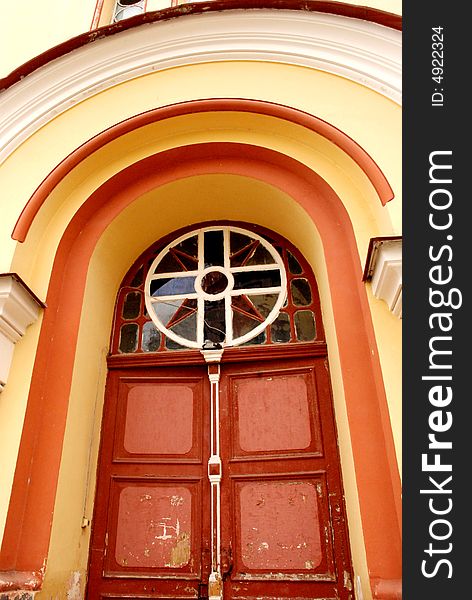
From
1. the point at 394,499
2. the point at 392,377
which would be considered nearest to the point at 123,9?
the point at 392,377

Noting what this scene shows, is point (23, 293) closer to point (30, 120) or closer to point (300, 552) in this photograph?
point (30, 120)

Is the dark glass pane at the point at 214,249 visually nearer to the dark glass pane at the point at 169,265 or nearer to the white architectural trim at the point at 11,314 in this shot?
the dark glass pane at the point at 169,265

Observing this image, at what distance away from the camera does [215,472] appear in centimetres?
399

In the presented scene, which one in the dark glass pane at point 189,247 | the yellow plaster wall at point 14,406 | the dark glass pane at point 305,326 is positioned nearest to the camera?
the yellow plaster wall at point 14,406

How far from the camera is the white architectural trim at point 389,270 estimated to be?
10.4 ft

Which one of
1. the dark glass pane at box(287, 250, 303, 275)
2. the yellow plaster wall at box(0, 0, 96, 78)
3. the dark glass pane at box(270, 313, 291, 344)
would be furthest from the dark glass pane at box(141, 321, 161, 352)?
the yellow plaster wall at box(0, 0, 96, 78)

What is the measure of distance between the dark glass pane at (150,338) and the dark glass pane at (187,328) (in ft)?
0.54

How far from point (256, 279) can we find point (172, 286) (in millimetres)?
872

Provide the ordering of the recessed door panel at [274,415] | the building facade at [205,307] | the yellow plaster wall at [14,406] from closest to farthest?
the yellow plaster wall at [14,406], the building facade at [205,307], the recessed door panel at [274,415]

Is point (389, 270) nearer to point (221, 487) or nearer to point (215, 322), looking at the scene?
point (215, 322)

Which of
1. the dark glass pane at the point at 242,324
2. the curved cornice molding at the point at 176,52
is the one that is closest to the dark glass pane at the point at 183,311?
the dark glass pane at the point at 242,324

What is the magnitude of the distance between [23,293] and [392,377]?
2.77 m

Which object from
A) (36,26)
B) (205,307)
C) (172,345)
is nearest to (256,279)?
(205,307)

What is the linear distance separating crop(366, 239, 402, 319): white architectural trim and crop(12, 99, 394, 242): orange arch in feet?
2.20
